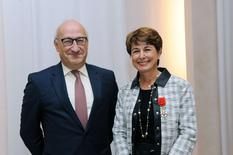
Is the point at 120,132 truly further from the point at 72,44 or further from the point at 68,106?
the point at 72,44

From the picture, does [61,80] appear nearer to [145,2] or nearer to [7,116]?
[7,116]

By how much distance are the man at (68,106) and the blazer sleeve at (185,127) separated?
0.41 metres

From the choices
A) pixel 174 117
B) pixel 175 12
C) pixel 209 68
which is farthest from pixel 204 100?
pixel 174 117

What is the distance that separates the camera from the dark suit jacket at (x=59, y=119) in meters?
1.92

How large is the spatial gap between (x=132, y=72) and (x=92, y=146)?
3.11 feet

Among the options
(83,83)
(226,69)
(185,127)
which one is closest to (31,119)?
(83,83)

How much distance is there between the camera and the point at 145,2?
2854 mm

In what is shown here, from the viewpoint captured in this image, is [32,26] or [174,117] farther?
[32,26]

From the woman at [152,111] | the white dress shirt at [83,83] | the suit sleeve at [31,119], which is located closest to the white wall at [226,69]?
the woman at [152,111]

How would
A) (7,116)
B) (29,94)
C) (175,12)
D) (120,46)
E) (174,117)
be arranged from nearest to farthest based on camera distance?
(174,117), (29,94), (7,116), (120,46), (175,12)

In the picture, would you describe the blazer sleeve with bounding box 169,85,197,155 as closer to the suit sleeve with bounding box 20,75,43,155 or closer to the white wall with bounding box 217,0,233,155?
the suit sleeve with bounding box 20,75,43,155

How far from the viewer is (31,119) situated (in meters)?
1.99

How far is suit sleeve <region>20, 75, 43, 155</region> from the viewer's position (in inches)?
76.7

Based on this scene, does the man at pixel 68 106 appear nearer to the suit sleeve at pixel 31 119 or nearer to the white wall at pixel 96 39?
the suit sleeve at pixel 31 119
